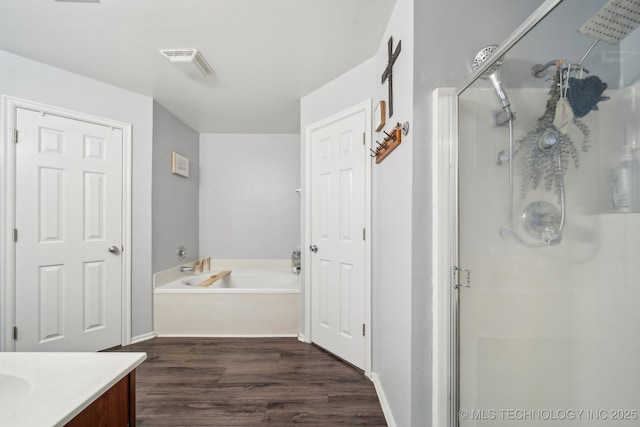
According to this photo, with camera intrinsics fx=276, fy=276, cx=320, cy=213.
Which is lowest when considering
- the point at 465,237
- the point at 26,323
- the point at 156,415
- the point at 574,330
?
the point at 156,415

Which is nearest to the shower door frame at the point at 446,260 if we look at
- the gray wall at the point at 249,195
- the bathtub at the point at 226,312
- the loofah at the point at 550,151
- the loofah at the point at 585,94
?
the loofah at the point at 550,151

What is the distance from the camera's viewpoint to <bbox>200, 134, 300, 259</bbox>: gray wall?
3779 millimetres

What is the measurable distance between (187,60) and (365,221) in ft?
5.74

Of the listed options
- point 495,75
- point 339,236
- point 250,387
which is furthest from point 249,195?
point 495,75

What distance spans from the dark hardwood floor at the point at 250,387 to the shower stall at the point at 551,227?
0.81m

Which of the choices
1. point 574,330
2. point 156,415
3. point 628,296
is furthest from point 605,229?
point 156,415

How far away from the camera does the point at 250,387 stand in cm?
188

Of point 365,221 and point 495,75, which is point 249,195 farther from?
point 495,75

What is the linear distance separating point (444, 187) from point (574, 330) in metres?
0.74

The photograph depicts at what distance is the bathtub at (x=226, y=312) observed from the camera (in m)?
2.72

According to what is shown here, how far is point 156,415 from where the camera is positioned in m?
1.62

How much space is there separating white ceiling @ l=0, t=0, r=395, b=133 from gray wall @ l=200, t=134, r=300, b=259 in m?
1.19

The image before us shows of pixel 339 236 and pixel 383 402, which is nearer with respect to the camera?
pixel 383 402

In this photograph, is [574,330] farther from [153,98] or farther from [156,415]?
[153,98]
